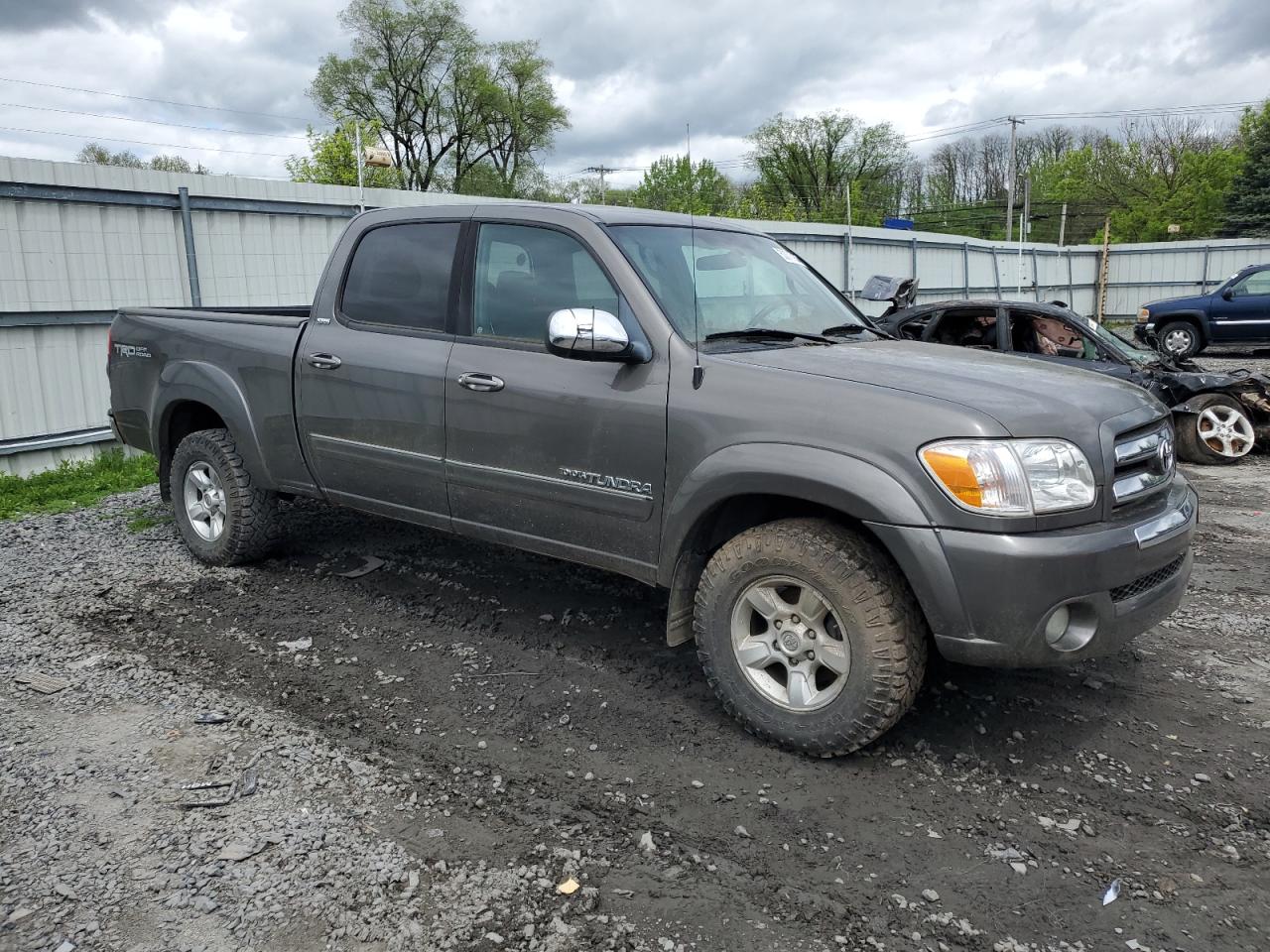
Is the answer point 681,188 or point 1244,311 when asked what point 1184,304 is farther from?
point 681,188

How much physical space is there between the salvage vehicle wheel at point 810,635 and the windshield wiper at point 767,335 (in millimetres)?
820

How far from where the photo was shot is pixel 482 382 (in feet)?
13.6

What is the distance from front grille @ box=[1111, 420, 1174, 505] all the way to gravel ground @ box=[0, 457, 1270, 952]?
968 mm

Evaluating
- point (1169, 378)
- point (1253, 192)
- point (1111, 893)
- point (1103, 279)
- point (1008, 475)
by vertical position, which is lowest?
point (1111, 893)

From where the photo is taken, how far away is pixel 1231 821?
309 centimetres

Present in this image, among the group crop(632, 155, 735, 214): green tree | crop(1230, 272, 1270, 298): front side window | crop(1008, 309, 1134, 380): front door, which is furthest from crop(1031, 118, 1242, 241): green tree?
crop(1008, 309, 1134, 380): front door

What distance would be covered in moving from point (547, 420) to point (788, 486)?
3.64 ft

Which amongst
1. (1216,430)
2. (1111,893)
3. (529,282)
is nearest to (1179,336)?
(1216,430)

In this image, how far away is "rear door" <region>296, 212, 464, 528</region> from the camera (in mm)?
4430

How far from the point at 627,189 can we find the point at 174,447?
190 ft

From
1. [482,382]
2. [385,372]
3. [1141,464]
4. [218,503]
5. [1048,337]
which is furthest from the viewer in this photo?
[1048,337]

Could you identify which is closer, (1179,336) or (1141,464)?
(1141,464)

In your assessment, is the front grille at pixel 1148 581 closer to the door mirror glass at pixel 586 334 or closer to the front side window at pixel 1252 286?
the door mirror glass at pixel 586 334

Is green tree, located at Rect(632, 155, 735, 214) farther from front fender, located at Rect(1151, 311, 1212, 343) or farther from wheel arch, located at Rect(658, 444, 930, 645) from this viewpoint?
wheel arch, located at Rect(658, 444, 930, 645)
